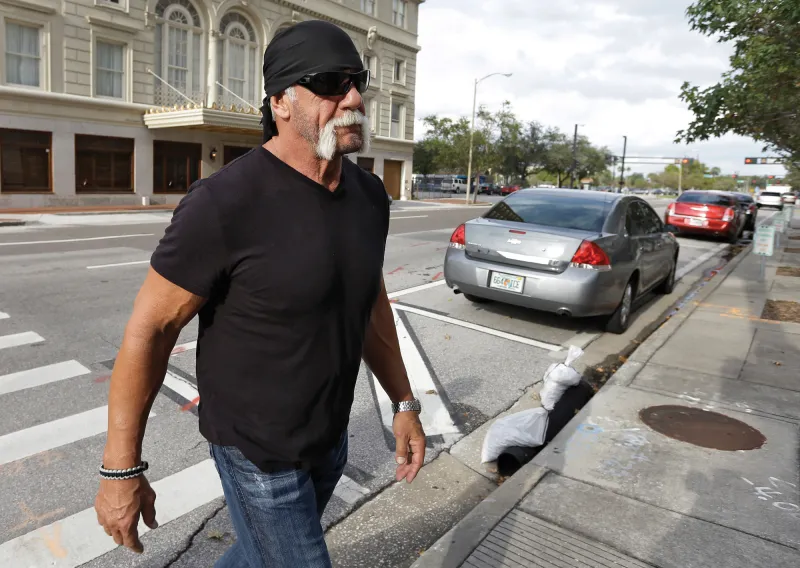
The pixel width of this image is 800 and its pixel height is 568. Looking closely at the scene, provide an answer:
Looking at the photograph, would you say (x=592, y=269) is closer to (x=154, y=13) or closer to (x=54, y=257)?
(x=54, y=257)

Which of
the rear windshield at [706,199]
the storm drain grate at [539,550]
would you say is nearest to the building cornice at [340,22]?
the rear windshield at [706,199]

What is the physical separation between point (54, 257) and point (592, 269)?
29.8 ft

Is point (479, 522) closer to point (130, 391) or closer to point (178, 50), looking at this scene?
point (130, 391)

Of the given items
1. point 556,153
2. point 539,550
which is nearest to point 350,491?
point 539,550

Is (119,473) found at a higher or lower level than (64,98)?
lower

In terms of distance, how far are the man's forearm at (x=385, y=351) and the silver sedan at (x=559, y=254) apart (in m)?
4.86

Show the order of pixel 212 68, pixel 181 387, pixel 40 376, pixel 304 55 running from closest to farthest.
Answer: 1. pixel 304 55
2. pixel 181 387
3. pixel 40 376
4. pixel 212 68

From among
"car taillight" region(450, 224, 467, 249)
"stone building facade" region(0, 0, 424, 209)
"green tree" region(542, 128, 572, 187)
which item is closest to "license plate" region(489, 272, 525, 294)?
"car taillight" region(450, 224, 467, 249)

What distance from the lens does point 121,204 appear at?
83.3 ft

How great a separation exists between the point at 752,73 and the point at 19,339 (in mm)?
12601

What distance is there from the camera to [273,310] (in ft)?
5.54

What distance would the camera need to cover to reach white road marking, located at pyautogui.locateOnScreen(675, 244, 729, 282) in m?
13.4

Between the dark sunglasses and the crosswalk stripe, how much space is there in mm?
3279

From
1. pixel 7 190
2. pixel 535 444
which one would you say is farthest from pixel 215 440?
pixel 7 190
